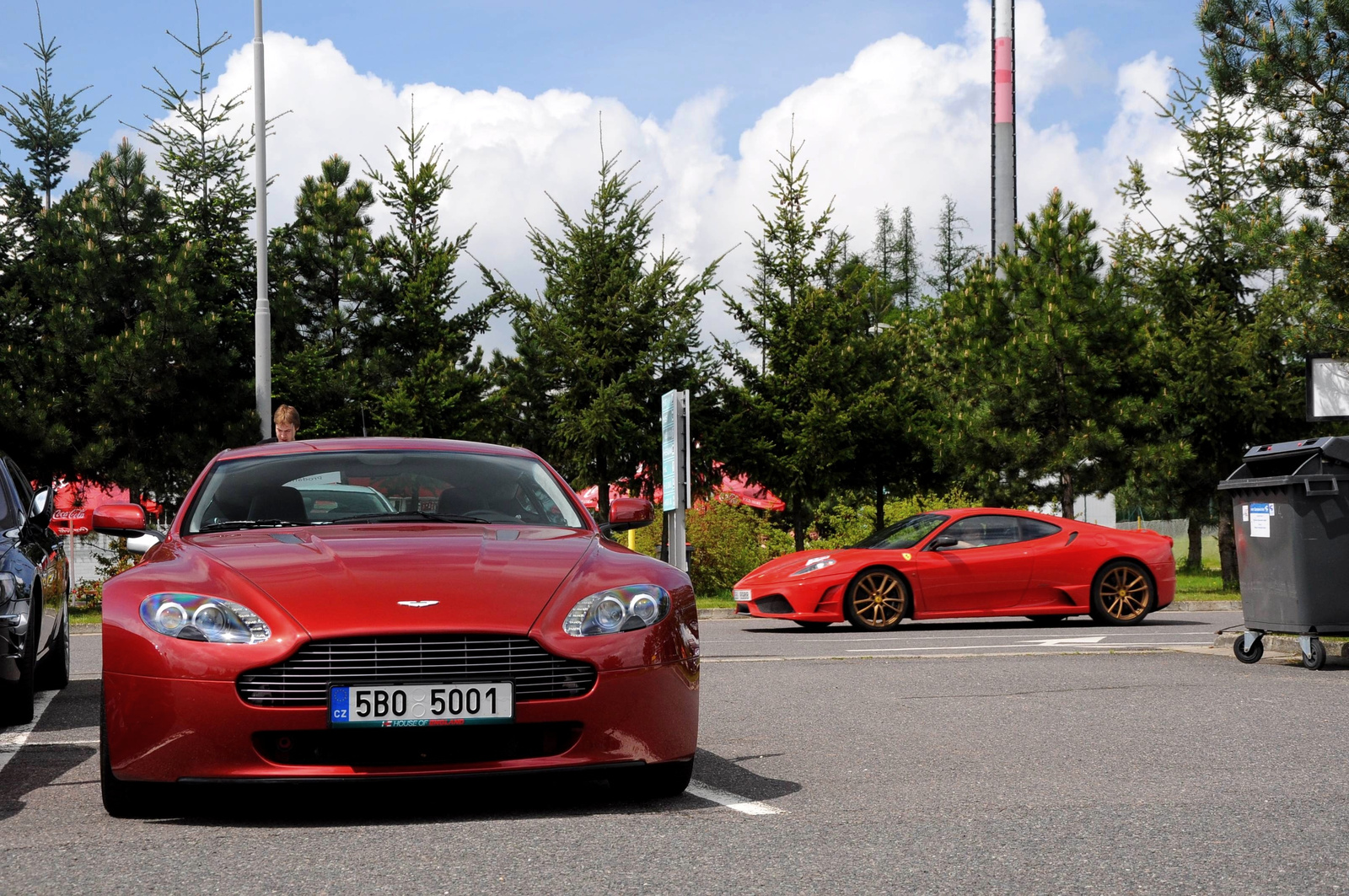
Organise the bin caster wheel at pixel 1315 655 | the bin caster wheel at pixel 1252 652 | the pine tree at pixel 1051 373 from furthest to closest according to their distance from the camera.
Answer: the pine tree at pixel 1051 373
the bin caster wheel at pixel 1252 652
the bin caster wheel at pixel 1315 655

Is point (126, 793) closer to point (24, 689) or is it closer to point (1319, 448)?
point (24, 689)

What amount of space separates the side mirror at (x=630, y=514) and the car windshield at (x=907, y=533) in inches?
358

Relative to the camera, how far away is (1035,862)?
4.21 m

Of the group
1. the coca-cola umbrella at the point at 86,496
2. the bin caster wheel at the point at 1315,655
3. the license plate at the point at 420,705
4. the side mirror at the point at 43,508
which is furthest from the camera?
the coca-cola umbrella at the point at 86,496

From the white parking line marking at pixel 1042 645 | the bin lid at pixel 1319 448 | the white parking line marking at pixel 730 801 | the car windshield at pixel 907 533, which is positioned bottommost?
the white parking line marking at pixel 1042 645

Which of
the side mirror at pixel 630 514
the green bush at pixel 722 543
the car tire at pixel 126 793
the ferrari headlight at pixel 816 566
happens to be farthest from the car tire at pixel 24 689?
the green bush at pixel 722 543

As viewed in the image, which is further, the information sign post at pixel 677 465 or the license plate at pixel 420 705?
the information sign post at pixel 677 465

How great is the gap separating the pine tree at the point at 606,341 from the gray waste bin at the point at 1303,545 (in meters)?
13.6

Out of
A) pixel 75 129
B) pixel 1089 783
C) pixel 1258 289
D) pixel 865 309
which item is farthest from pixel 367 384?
pixel 1089 783

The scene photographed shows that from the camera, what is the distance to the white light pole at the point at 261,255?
20391 mm

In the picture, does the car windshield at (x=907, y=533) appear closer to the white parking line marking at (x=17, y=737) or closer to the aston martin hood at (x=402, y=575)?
the white parking line marking at (x=17, y=737)

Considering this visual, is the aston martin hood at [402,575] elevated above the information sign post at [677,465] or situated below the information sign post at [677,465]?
below

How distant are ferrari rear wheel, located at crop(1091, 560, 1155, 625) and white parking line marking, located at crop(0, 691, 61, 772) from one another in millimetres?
10507

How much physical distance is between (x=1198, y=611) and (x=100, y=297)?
16286mm
